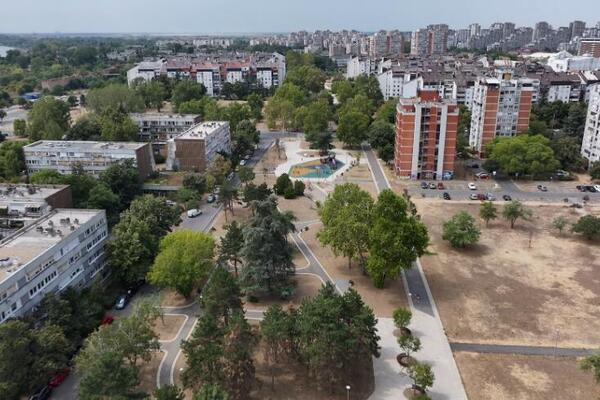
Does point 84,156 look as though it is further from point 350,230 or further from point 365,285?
point 365,285

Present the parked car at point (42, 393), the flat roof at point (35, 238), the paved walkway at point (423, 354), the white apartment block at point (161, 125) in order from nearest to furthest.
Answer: the parked car at point (42, 393) → the paved walkway at point (423, 354) → the flat roof at point (35, 238) → the white apartment block at point (161, 125)

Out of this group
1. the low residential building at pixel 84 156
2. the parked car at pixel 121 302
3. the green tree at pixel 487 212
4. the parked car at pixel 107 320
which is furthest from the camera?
the low residential building at pixel 84 156

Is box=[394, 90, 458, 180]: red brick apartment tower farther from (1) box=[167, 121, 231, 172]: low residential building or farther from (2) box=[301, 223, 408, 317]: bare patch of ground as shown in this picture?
(1) box=[167, 121, 231, 172]: low residential building

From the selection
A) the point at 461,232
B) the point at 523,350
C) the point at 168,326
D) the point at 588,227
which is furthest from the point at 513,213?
the point at 168,326

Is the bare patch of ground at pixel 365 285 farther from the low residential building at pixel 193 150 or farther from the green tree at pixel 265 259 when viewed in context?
the low residential building at pixel 193 150

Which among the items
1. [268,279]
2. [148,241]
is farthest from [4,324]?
[268,279]

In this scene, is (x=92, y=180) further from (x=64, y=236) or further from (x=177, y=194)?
(x=64, y=236)

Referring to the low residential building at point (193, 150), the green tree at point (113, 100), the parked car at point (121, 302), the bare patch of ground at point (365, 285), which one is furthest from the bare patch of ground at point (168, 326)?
the green tree at point (113, 100)
